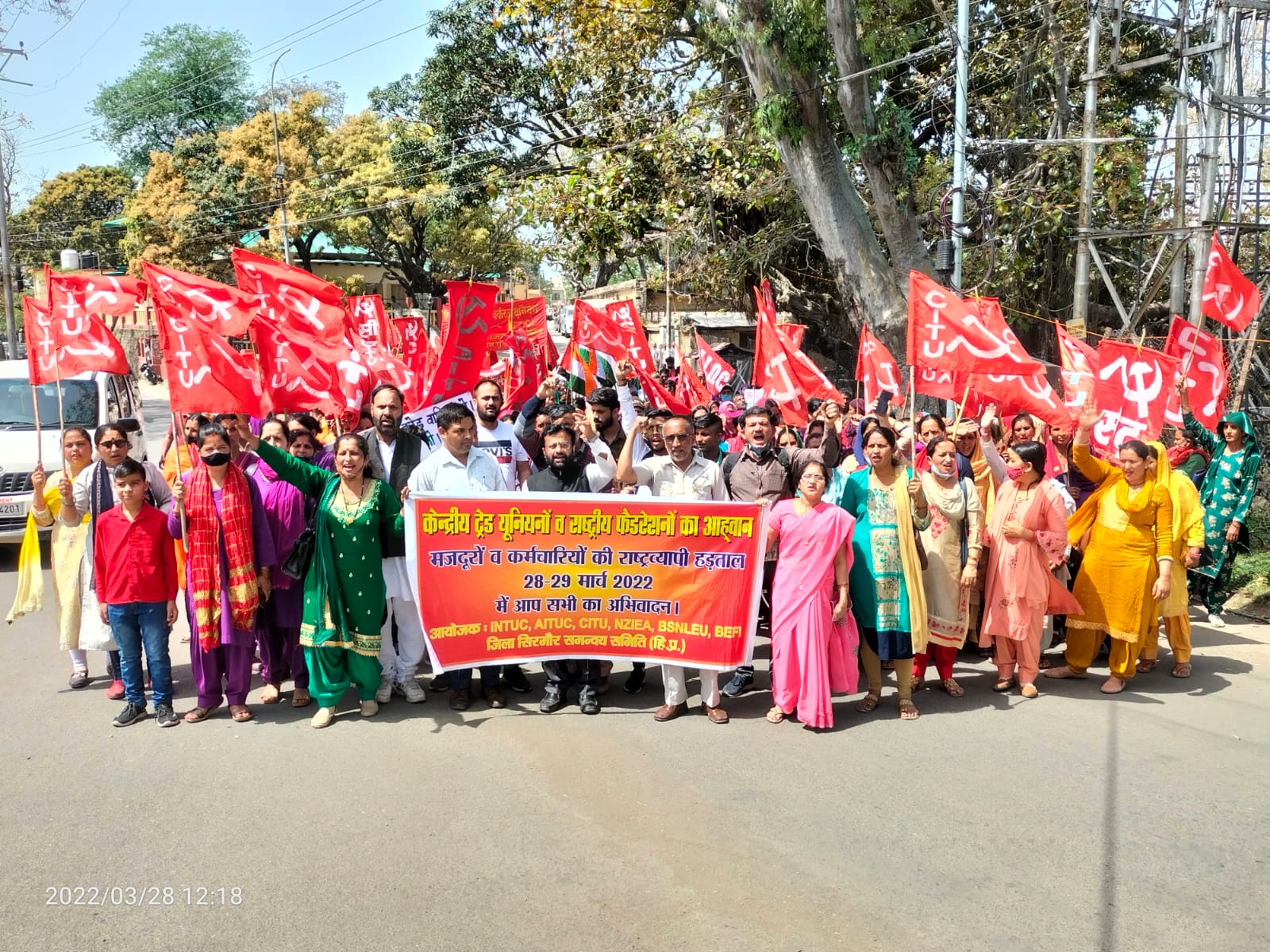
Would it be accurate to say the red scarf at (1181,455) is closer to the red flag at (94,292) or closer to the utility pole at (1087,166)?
the utility pole at (1087,166)

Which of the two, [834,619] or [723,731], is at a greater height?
[834,619]

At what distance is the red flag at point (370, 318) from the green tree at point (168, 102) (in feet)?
124

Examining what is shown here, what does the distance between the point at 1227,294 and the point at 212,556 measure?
7.52 m

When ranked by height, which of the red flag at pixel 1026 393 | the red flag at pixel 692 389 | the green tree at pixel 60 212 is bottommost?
the red flag at pixel 1026 393

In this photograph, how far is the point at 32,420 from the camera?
30.7 feet

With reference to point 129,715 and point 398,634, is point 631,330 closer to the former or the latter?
point 398,634

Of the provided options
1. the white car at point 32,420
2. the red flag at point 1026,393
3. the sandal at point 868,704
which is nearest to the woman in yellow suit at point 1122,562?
the red flag at point 1026,393

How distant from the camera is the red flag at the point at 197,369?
5098 millimetres

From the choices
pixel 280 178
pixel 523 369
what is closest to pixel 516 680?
pixel 523 369

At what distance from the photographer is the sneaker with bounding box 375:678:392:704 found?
5230 millimetres

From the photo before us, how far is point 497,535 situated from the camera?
4.99 metres

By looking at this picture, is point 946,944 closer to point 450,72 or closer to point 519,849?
point 519,849

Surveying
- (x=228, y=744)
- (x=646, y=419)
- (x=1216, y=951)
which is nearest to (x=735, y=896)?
(x=1216, y=951)

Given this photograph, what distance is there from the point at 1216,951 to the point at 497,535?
3.38m
